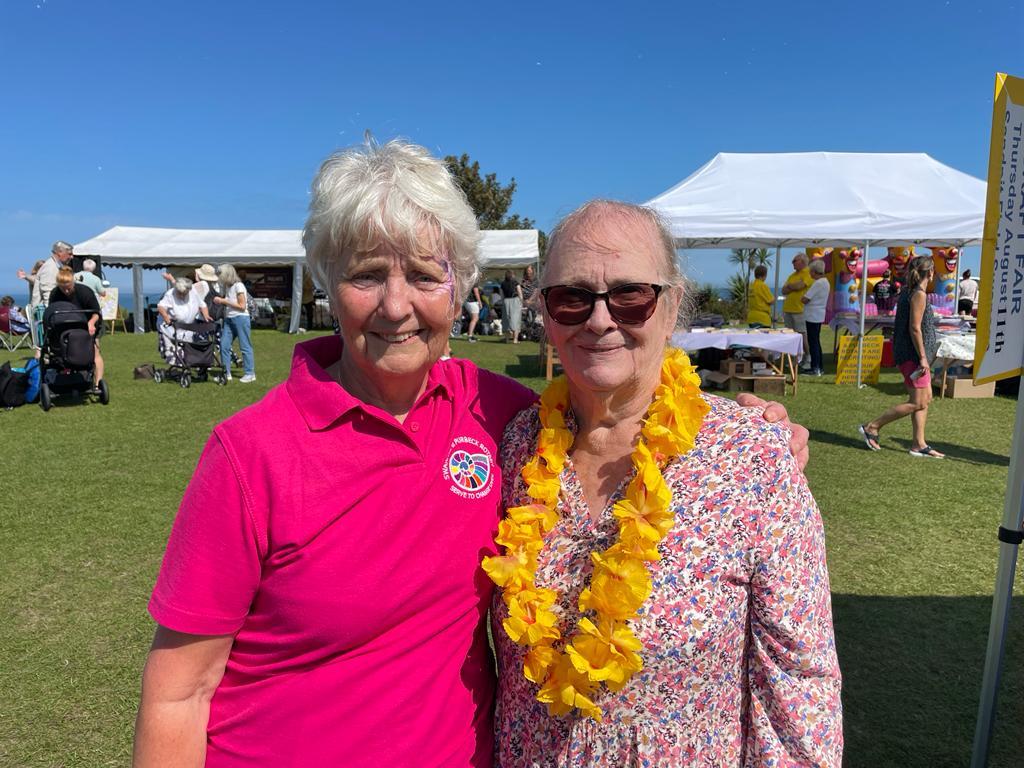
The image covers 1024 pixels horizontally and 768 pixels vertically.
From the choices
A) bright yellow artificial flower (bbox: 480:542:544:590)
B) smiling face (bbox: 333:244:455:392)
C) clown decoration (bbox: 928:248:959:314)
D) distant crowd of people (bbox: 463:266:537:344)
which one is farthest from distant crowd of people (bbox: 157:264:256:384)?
clown decoration (bbox: 928:248:959:314)

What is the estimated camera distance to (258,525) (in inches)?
51.7

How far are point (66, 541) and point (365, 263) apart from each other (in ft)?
15.4

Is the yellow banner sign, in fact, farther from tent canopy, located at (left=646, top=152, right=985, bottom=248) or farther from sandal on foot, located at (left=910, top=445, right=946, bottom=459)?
sandal on foot, located at (left=910, top=445, right=946, bottom=459)

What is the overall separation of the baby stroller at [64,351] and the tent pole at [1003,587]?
10.1 metres

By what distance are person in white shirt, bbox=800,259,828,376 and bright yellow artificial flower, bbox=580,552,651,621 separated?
38.4ft

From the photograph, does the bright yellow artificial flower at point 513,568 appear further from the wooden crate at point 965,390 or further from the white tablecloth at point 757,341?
the wooden crate at point 965,390

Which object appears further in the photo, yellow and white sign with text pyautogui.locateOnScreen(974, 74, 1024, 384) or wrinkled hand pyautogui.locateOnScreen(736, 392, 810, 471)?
yellow and white sign with text pyautogui.locateOnScreen(974, 74, 1024, 384)

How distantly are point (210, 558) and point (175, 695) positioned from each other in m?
0.31

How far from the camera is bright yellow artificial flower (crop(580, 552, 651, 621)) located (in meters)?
1.39

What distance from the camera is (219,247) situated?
22531 mm

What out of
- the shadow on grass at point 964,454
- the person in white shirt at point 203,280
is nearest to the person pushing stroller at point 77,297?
the person in white shirt at point 203,280

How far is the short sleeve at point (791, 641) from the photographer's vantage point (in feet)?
4.52

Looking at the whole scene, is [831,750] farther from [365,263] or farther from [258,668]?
[365,263]

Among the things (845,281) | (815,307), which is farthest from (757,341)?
(845,281)
